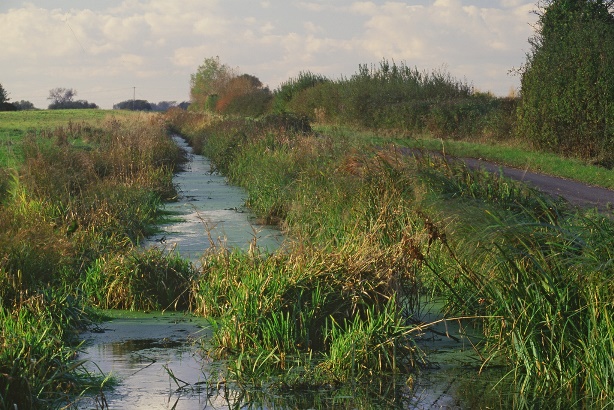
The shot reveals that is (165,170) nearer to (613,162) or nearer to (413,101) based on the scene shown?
(613,162)

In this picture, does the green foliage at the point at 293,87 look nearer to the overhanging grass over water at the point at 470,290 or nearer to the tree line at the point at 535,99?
the tree line at the point at 535,99

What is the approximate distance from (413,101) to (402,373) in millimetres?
30334

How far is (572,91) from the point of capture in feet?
82.3

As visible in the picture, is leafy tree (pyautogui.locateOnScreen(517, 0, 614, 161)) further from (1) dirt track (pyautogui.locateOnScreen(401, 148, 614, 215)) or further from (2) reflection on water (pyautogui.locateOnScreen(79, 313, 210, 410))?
(2) reflection on water (pyautogui.locateOnScreen(79, 313, 210, 410))

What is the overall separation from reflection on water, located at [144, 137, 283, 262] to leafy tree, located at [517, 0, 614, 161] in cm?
934

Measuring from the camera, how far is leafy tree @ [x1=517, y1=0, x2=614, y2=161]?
24.2m

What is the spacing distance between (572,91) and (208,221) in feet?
52.3

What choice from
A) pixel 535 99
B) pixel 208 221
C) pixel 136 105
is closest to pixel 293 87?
pixel 535 99

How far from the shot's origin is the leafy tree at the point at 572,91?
953 inches

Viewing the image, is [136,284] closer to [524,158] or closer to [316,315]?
[316,315]

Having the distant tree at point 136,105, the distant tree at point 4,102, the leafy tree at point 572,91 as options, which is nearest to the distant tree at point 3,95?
the distant tree at point 4,102

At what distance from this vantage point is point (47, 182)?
48.1ft

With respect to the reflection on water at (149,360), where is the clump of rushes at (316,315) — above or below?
above

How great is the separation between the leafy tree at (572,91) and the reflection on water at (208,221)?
9.34m
